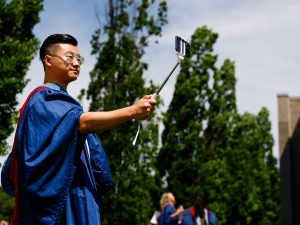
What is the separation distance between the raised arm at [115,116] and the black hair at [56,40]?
651mm

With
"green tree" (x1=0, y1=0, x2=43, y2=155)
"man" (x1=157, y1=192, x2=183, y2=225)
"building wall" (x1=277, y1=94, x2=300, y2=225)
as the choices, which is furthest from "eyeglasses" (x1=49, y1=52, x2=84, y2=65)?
"building wall" (x1=277, y1=94, x2=300, y2=225)

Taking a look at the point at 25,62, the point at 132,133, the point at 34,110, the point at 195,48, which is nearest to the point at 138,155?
the point at 132,133

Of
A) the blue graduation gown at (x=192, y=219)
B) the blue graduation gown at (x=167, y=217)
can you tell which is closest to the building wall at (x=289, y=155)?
the blue graduation gown at (x=167, y=217)

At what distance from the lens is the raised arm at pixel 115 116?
11.1 feet

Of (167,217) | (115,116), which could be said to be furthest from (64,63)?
(167,217)

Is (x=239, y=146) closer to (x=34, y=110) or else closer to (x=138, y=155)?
(x=138, y=155)

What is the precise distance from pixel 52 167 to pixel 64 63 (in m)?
0.71

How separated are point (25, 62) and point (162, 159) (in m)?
12.1

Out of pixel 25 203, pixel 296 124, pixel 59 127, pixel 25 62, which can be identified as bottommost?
pixel 25 203

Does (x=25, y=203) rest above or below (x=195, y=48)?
below

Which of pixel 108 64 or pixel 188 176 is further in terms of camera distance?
pixel 188 176

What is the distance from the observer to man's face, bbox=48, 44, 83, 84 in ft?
12.6

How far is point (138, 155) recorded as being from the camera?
20.0 m

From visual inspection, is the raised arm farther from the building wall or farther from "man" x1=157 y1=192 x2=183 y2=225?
the building wall
